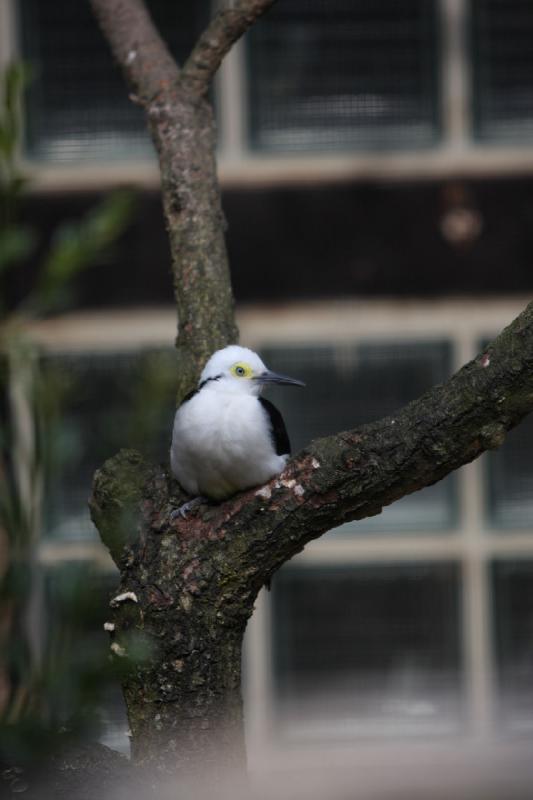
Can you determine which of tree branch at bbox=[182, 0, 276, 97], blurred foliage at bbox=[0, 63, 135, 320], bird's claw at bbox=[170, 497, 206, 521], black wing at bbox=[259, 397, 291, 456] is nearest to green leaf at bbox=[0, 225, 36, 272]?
blurred foliage at bbox=[0, 63, 135, 320]

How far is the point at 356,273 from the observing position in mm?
4719

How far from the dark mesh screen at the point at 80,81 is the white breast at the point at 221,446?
7.47ft

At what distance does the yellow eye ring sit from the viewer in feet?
8.89

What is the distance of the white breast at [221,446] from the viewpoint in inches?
94.0

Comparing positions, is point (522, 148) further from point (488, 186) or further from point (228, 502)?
point (228, 502)

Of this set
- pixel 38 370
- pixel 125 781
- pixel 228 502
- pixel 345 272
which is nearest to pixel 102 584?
pixel 38 370

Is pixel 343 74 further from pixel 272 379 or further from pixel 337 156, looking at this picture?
pixel 272 379

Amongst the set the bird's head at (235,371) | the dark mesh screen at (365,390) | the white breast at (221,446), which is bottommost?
the white breast at (221,446)

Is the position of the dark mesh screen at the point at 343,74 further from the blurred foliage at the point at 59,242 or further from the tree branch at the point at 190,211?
the blurred foliage at the point at 59,242

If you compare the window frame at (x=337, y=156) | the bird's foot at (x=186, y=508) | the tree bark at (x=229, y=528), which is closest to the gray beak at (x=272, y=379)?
the tree bark at (x=229, y=528)

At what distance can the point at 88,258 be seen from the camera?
2.31 ft

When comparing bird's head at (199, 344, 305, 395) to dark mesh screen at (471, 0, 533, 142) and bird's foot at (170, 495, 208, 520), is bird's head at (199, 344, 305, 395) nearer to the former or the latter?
bird's foot at (170, 495, 208, 520)

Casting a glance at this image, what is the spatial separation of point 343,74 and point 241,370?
2336 mm

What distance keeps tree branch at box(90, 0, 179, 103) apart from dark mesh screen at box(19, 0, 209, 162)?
1.66 m
